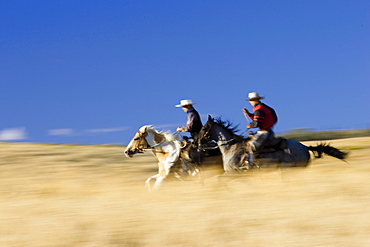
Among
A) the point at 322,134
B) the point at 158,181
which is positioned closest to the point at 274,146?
the point at 158,181

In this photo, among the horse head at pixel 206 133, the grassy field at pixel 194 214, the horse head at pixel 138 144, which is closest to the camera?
the grassy field at pixel 194 214

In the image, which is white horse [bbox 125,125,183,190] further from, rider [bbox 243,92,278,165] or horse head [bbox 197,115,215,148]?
rider [bbox 243,92,278,165]

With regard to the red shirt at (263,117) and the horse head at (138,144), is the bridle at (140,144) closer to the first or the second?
the horse head at (138,144)

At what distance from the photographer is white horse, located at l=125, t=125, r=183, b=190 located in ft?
51.1

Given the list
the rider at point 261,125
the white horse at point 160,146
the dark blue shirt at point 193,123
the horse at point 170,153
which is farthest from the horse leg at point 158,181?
the rider at point 261,125

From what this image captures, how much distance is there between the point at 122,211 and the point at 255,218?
78.8 inches

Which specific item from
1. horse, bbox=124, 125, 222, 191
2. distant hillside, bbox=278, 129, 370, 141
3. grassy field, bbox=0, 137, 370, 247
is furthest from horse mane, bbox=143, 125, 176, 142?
distant hillside, bbox=278, 129, 370, 141

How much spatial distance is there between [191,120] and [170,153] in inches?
39.0

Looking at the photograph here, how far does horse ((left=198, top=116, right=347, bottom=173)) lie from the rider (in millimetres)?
197

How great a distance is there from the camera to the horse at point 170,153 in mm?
15391

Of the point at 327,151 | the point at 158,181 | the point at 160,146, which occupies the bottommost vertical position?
the point at 158,181

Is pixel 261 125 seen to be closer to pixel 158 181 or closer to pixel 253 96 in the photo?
pixel 253 96

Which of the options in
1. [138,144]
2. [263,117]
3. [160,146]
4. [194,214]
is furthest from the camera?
[138,144]

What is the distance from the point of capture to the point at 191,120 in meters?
15.7
